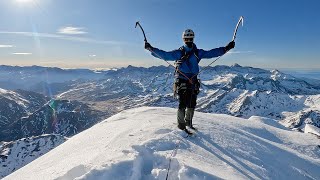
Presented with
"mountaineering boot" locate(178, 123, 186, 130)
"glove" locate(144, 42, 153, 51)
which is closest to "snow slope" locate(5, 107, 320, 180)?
"mountaineering boot" locate(178, 123, 186, 130)

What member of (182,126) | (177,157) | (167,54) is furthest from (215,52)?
(177,157)

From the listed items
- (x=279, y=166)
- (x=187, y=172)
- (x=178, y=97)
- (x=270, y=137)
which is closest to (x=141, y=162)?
(x=187, y=172)

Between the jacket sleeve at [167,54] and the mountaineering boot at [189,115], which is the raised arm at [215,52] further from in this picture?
the mountaineering boot at [189,115]

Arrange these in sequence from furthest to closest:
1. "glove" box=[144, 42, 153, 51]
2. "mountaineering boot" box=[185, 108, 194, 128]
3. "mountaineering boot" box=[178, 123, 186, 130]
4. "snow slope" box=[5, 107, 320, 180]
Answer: "mountaineering boot" box=[185, 108, 194, 128] → "glove" box=[144, 42, 153, 51] → "mountaineering boot" box=[178, 123, 186, 130] → "snow slope" box=[5, 107, 320, 180]

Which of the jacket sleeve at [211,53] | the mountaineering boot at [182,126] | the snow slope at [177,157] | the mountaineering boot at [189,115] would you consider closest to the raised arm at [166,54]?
the jacket sleeve at [211,53]

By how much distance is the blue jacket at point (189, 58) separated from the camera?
13727 mm

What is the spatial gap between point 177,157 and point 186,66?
17.7ft

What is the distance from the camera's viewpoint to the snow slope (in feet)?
27.0

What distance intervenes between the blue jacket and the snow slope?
2.56 metres

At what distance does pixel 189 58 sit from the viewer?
13.9 meters

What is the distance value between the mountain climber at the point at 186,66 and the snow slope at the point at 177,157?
1.22m

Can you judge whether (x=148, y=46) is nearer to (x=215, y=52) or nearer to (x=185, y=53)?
(x=185, y=53)

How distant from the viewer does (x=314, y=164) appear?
12.5 metres

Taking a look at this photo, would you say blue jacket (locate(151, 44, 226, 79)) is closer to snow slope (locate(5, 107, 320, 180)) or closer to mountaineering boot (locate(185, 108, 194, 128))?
mountaineering boot (locate(185, 108, 194, 128))
